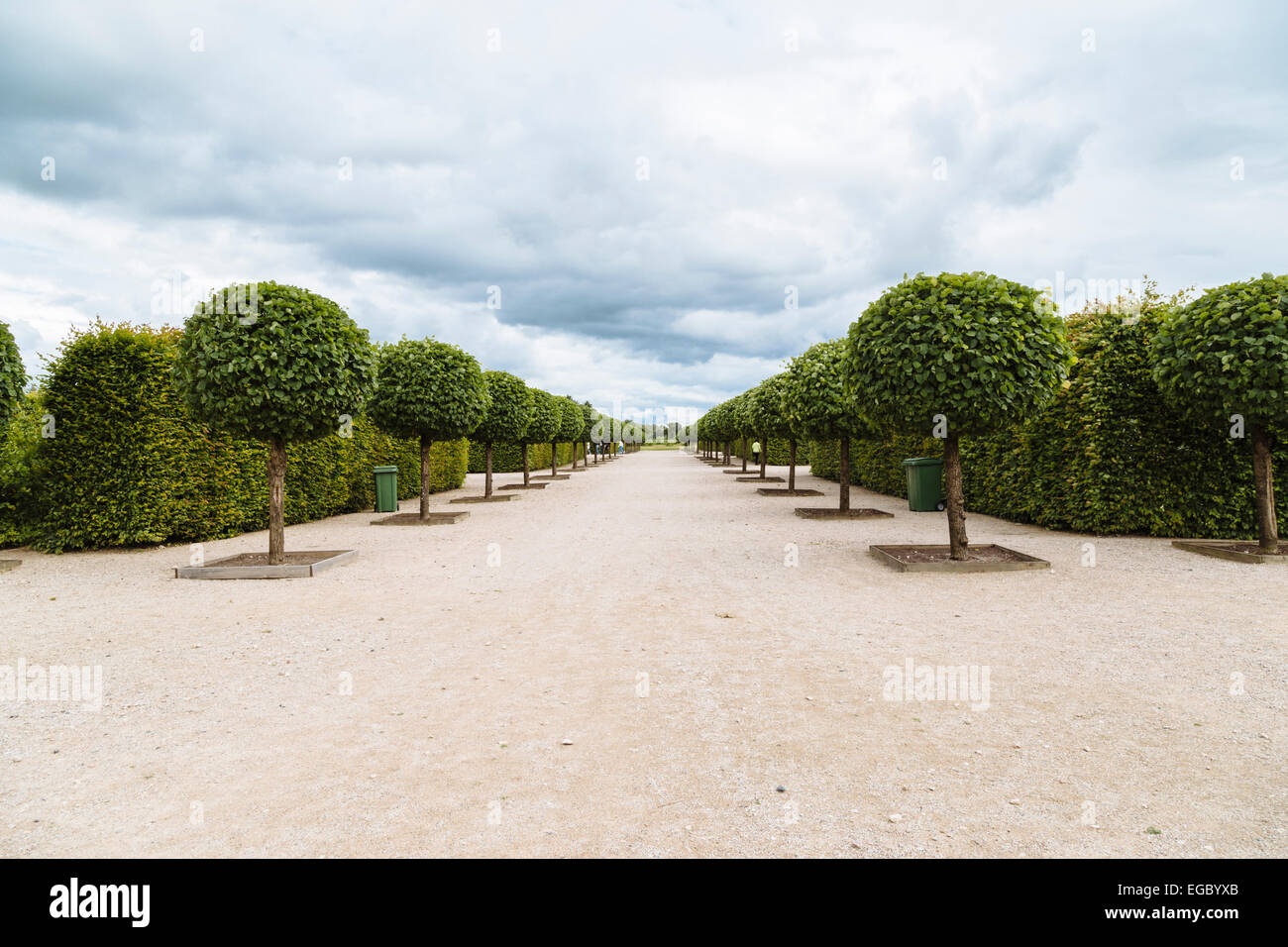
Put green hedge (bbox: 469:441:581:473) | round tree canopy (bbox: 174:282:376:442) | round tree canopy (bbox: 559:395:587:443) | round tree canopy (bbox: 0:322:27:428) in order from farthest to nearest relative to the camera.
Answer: green hedge (bbox: 469:441:581:473) < round tree canopy (bbox: 559:395:587:443) < round tree canopy (bbox: 0:322:27:428) < round tree canopy (bbox: 174:282:376:442)

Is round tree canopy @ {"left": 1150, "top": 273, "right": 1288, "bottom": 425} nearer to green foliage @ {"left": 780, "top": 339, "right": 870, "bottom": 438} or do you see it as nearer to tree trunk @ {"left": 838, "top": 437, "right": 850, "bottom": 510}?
green foliage @ {"left": 780, "top": 339, "right": 870, "bottom": 438}

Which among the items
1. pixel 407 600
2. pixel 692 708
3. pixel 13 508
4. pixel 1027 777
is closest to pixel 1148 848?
pixel 1027 777

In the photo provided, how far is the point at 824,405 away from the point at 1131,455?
5707 millimetres

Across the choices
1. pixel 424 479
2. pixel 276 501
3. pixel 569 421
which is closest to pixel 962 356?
pixel 276 501

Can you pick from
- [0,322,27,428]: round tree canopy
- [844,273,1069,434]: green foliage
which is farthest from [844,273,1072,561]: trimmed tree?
[0,322,27,428]: round tree canopy

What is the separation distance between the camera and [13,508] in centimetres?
1123

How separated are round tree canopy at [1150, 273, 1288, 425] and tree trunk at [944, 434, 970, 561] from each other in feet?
11.0

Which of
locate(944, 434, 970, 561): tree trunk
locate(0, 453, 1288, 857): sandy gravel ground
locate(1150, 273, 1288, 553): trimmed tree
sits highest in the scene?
locate(1150, 273, 1288, 553): trimmed tree

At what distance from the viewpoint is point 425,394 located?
47.1 feet

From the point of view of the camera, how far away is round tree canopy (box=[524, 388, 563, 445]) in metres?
24.5

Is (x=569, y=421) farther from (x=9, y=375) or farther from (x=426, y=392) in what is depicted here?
(x=9, y=375)

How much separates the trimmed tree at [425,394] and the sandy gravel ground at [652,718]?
6366 millimetres

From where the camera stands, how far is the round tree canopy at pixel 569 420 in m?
31.6

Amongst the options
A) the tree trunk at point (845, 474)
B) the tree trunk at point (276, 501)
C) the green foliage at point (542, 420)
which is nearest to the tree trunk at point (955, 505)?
the tree trunk at point (845, 474)
